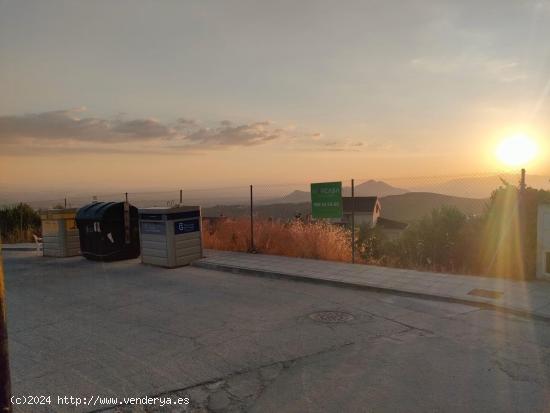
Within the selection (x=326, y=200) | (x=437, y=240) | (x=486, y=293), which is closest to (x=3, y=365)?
(x=486, y=293)

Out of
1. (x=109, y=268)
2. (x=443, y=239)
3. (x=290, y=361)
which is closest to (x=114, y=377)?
(x=290, y=361)

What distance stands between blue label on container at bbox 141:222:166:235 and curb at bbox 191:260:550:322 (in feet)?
3.92

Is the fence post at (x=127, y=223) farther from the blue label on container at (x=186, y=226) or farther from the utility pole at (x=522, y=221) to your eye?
the utility pole at (x=522, y=221)

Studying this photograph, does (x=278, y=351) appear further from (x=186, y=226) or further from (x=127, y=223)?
(x=127, y=223)

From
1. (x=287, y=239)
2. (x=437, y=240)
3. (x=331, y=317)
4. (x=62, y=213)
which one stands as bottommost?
(x=331, y=317)

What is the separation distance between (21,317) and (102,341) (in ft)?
7.24

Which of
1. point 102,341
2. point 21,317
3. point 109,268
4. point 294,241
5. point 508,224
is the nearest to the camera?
point 102,341

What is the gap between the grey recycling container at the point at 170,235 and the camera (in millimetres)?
11828

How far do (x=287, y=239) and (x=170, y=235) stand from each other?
346cm

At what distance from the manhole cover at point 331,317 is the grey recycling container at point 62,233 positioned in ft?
33.4

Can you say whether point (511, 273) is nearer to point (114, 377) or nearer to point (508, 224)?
point (508, 224)

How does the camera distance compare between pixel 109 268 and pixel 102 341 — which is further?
pixel 109 268

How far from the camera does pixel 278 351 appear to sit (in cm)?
553

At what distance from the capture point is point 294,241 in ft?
43.1
